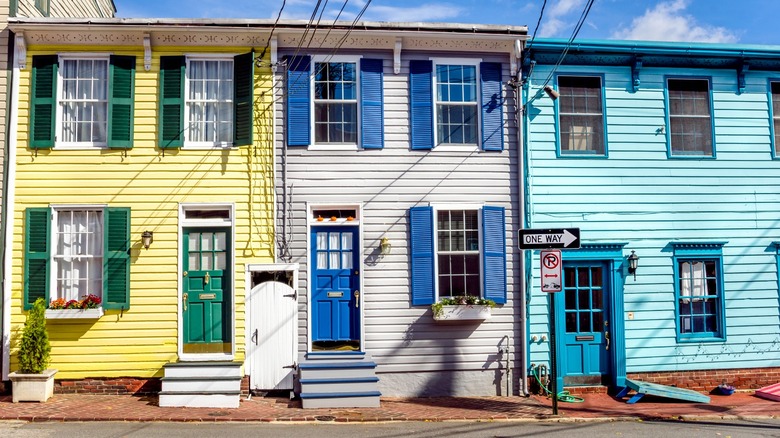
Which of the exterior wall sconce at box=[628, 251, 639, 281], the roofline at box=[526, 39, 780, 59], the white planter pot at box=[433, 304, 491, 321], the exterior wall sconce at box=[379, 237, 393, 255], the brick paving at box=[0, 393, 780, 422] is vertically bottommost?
the brick paving at box=[0, 393, 780, 422]

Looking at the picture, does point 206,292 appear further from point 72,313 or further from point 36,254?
point 36,254

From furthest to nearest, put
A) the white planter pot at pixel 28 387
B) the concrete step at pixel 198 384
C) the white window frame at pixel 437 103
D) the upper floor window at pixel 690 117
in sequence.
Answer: the upper floor window at pixel 690 117 → the white window frame at pixel 437 103 → the concrete step at pixel 198 384 → the white planter pot at pixel 28 387

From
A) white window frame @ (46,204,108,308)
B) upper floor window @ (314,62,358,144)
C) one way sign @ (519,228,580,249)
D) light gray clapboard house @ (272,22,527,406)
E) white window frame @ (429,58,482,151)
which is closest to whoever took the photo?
one way sign @ (519,228,580,249)

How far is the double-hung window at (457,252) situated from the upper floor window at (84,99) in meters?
5.71

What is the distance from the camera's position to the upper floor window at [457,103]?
41.9 feet

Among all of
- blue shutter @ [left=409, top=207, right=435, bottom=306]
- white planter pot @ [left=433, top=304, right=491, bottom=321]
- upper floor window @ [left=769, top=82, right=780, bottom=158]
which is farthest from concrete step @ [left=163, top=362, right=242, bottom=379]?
upper floor window @ [left=769, top=82, right=780, bottom=158]

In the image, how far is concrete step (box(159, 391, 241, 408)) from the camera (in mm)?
10938

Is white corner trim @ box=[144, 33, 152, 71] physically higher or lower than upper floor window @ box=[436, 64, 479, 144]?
higher

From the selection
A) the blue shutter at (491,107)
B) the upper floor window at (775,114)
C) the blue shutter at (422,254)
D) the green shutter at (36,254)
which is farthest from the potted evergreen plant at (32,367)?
the upper floor window at (775,114)

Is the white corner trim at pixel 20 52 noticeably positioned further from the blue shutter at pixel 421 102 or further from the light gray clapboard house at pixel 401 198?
the blue shutter at pixel 421 102

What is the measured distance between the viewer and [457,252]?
12.5 meters

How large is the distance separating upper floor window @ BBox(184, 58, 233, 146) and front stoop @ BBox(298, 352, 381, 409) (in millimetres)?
4217

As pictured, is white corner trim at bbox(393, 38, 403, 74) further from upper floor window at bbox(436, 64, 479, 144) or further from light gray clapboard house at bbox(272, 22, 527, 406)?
upper floor window at bbox(436, 64, 479, 144)

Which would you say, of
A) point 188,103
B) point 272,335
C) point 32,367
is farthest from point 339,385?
point 188,103
